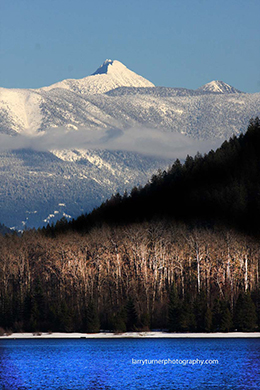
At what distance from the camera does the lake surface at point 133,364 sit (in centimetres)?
7919

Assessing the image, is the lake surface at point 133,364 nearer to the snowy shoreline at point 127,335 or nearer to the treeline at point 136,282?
the snowy shoreline at point 127,335

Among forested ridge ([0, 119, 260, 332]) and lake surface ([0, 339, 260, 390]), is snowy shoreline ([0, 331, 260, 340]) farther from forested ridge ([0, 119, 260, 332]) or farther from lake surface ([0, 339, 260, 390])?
lake surface ([0, 339, 260, 390])

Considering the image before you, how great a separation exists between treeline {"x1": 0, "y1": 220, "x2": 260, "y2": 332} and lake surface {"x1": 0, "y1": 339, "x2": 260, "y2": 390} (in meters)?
8.51

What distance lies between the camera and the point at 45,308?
146750 mm

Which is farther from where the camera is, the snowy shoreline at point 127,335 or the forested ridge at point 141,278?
the forested ridge at point 141,278

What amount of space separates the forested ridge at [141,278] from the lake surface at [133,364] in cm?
849

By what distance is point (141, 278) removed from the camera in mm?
148750

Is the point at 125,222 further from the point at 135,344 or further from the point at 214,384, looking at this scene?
the point at 214,384

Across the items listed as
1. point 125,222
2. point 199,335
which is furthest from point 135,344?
point 125,222

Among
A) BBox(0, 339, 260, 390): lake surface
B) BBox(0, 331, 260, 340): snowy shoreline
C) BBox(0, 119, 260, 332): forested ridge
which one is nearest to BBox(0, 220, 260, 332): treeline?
BBox(0, 119, 260, 332): forested ridge

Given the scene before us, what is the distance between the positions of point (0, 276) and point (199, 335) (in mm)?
53824

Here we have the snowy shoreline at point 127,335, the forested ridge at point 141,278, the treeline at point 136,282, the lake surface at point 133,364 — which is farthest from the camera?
the forested ridge at point 141,278

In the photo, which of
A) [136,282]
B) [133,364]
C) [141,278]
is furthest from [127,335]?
[133,364]

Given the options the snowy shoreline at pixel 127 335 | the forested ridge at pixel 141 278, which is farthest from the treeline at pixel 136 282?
the snowy shoreline at pixel 127 335
